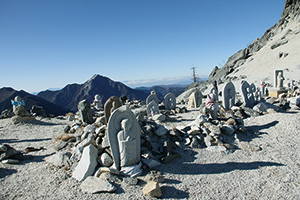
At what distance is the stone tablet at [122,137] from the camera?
16.1 feet

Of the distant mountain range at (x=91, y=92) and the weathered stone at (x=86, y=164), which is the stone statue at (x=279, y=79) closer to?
the weathered stone at (x=86, y=164)

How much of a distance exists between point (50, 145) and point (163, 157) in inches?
226

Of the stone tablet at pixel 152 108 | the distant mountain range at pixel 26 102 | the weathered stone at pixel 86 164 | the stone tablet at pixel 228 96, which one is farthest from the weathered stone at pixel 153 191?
the distant mountain range at pixel 26 102

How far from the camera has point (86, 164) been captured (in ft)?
16.5

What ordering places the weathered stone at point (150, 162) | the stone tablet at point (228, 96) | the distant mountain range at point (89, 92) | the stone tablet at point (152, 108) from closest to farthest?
the weathered stone at point (150, 162), the stone tablet at point (228, 96), the stone tablet at point (152, 108), the distant mountain range at point (89, 92)

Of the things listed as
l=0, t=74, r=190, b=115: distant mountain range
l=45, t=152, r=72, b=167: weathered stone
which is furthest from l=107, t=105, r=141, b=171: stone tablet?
l=0, t=74, r=190, b=115: distant mountain range

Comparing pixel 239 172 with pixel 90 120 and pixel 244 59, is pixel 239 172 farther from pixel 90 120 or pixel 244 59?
pixel 244 59

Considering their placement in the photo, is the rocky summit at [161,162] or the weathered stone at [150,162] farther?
the weathered stone at [150,162]

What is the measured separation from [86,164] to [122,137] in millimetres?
1415

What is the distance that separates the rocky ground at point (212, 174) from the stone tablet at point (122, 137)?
67cm

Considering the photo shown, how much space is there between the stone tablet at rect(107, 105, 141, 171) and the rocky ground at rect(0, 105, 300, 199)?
67 centimetres

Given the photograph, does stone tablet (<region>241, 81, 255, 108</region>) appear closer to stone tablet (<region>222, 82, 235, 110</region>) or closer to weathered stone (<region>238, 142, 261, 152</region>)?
stone tablet (<region>222, 82, 235, 110</region>)

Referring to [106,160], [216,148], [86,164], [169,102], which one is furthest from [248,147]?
[169,102]

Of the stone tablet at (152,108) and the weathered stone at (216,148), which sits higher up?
the stone tablet at (152,108)
